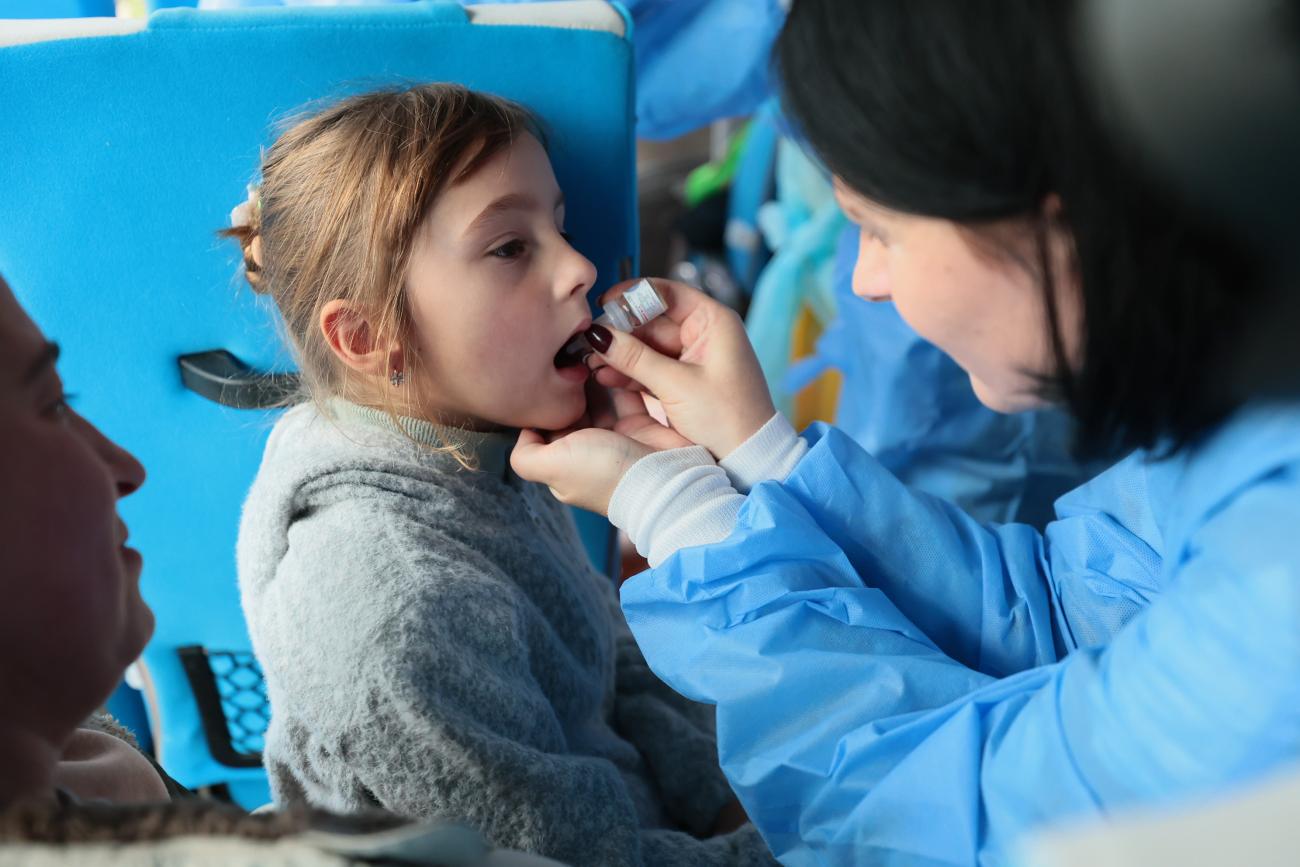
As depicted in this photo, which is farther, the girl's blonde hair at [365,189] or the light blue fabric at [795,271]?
the light blue fabric at [795,271]

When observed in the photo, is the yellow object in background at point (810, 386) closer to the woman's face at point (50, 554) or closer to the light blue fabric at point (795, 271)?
the light blue fabric at point (795, 271)

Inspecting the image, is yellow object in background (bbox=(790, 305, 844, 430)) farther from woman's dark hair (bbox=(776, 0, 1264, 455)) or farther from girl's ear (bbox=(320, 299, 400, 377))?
woman's dark hair (bbox=(776, 0, 1264, 455))

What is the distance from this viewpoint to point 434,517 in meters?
0.86

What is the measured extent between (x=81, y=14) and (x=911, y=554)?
103cm

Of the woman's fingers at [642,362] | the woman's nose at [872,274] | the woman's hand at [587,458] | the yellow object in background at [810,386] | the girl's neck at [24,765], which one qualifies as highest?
the woman's nose at [872,274]

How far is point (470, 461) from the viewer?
92 cm

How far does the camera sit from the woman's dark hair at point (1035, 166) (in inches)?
20.3

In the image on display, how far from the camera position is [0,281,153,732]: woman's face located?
418mm

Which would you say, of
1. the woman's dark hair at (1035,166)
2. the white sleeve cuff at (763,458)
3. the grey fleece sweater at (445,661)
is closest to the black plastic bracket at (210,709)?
the grey fleece sweater at (445,661)

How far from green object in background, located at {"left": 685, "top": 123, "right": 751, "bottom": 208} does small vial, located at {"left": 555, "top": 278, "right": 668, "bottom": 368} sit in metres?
1.50

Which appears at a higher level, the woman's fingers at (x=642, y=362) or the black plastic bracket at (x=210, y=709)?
the woman's fingers at (x=642, y=362)

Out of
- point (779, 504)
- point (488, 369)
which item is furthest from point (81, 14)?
point (779, 504)

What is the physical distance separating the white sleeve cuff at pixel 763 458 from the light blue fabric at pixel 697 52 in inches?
23.6

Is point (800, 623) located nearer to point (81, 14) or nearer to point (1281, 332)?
point (1281, 332)
